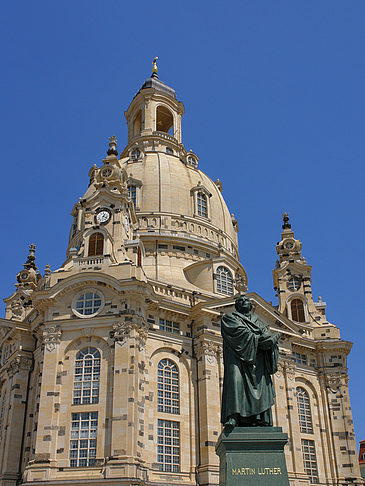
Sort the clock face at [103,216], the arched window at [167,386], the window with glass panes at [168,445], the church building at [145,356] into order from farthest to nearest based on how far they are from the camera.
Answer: the clock face at [103,216], the arched window at [167,386], the window with glass panes at [168,445], the church building at [145,356]

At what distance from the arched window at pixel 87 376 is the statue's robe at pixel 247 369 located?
2501cm

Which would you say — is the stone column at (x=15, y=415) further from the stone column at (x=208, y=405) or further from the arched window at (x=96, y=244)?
the stone column at (x=208, y=405)

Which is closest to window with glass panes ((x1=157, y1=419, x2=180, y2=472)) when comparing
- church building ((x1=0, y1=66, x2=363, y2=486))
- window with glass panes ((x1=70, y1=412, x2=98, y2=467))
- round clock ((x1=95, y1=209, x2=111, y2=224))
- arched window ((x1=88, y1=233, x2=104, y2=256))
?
church building ((x1=0, y1=66, x2=363, y2=486))

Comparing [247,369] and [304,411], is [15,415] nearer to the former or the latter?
[304,411]

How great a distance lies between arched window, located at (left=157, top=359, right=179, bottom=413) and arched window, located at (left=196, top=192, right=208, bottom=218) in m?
20.0

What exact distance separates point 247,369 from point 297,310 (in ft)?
142

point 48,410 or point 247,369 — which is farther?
point 48,410

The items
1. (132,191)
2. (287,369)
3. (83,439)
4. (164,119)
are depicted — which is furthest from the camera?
(164,119)

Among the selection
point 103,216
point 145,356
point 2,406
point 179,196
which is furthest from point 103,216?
point 2,406

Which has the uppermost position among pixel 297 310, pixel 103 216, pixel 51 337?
pixel 103 216

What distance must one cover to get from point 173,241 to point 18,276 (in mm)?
16204

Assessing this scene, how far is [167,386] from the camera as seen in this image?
134ft

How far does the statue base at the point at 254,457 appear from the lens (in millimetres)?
12445

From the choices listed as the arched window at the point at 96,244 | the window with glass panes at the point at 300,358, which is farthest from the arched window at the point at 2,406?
the window with glass panes at the point at 300,358
